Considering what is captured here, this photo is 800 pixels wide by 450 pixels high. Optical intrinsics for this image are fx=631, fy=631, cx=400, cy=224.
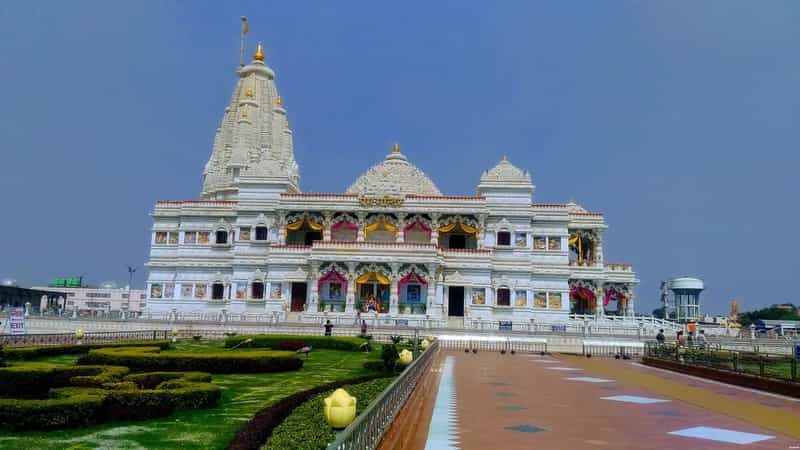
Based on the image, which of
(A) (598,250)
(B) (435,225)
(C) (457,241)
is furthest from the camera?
(C) (457,241)

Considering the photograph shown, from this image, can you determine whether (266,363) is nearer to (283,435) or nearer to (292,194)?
A: (283,435)

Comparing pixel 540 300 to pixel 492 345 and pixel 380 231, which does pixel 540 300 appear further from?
pixel 492 345

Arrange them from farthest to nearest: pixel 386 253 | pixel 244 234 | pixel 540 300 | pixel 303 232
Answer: pixel 303 232
pixel 244 234
pixel 540 300
pixel 386 253

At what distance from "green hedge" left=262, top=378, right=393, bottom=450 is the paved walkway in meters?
1.49

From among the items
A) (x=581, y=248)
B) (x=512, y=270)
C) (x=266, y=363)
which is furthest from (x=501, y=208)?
(x=266, y=363)

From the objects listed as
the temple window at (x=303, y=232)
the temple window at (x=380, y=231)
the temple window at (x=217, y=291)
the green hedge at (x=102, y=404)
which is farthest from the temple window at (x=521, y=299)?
the green hedge at (x=102, y=404)

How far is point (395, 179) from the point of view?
55.5m

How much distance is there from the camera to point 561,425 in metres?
10.7

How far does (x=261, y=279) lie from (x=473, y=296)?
17.2 m

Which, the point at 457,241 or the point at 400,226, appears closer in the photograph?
the point at 400,226

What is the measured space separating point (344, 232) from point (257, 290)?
8.76 metres

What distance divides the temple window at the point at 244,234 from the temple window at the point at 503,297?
2149cm

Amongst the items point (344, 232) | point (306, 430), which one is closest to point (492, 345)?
point (344, 232)

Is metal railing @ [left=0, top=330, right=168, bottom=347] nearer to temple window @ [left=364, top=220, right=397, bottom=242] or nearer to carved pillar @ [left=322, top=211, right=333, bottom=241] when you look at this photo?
carved pillar @ [left=322, top=211, right=333, bottom=241]
